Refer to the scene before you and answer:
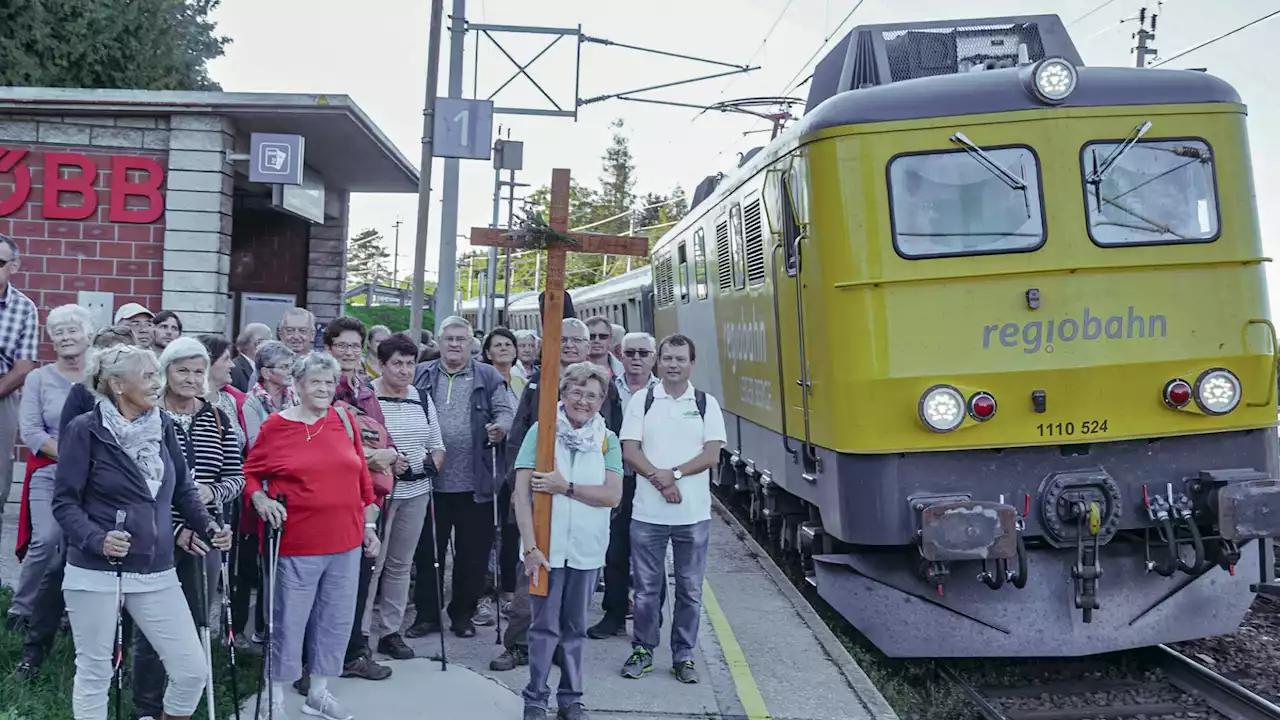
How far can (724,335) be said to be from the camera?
9984 millimetres

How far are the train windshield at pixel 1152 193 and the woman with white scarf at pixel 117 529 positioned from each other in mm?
4807

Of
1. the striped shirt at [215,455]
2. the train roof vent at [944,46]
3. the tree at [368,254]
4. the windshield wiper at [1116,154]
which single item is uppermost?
the tree at [368,254]

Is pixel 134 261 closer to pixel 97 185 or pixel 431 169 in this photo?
pixel 97 185

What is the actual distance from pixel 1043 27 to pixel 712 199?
3.42m

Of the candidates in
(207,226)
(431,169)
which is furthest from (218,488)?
(431,169)

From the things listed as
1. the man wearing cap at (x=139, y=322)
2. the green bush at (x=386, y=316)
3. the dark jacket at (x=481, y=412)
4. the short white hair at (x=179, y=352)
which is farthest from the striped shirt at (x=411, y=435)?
the green bush at (x=386, y=316)

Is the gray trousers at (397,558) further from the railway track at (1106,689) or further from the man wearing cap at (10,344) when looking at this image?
the railway track at (1106,689)

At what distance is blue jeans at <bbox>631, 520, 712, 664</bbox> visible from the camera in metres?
6.18

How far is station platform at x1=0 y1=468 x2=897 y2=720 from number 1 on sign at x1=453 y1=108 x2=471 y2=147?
6.40 metres

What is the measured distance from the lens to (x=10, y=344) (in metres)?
6.36

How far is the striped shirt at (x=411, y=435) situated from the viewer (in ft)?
20.4

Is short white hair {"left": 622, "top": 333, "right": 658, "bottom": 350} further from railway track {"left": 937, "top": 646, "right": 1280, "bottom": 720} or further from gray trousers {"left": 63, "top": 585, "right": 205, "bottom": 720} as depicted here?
gray trousers {"left": 63, "top": 585, "right": 205, "bottom": 720}

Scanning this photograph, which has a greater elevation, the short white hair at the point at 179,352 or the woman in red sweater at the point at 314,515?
the short white hair at the point at 179,352

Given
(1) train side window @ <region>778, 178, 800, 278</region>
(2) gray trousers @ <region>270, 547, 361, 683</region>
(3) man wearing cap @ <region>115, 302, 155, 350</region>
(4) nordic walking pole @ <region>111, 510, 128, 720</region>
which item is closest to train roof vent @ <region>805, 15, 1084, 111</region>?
(1) train side window @ <region>778, 178, 800, 278</region>
